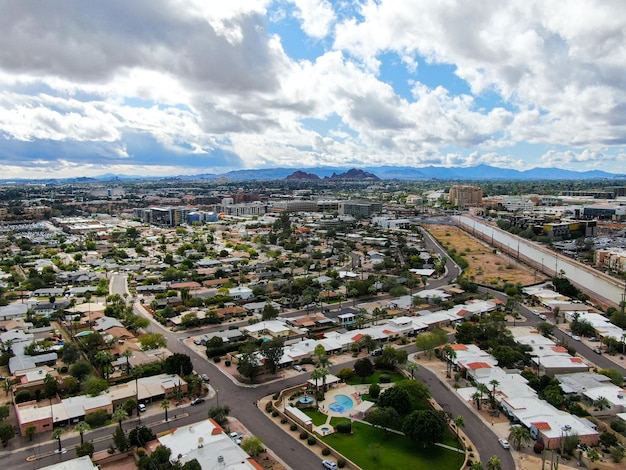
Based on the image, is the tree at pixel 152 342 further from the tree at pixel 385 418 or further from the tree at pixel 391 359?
the tree at pixel 385 418

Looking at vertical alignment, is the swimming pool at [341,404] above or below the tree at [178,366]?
below

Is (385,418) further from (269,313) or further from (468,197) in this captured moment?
(468,197)

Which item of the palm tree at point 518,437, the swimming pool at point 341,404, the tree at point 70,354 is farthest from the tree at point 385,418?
the tree at point 70,354

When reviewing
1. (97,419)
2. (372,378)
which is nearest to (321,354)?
(372,378)

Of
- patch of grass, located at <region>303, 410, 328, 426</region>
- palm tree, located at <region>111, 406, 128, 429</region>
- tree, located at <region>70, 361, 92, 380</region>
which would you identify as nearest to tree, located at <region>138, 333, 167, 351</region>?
tree, located at <region>70, 361, 92, 380</region>

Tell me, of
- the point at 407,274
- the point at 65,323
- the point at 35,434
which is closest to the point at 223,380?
the point at 35,434
